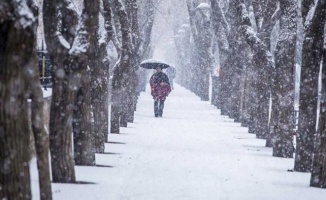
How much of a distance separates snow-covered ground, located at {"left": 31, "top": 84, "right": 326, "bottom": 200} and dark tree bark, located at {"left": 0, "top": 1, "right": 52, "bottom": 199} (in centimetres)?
235

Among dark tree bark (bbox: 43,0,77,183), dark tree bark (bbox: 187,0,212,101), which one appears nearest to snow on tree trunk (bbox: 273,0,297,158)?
dark tree bark (bbox: 43,0,77,183)

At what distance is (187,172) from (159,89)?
16.8m

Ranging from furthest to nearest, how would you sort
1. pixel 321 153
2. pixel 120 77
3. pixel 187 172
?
pixel 120 77 → pixel 187 172 → pixel 321 153

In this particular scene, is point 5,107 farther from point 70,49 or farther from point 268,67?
point 268,67

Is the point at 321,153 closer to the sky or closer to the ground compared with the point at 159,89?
closer to the ground

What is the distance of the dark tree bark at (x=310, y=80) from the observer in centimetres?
1272

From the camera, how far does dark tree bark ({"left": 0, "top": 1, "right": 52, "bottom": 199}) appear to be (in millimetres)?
6727

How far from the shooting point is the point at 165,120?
28.2m

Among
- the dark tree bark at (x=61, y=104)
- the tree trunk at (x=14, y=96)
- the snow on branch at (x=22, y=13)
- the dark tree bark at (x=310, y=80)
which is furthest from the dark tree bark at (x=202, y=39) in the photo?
the tree trunk at (x=14, y=96)

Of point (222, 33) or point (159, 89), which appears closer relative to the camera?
point (159, 89)

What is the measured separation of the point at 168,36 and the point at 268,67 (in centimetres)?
8288

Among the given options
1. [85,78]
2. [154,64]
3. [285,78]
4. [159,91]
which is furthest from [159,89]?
[85,78]

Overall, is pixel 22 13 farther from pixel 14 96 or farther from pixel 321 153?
pixel 321 153

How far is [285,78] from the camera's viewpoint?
1560 centimetres
